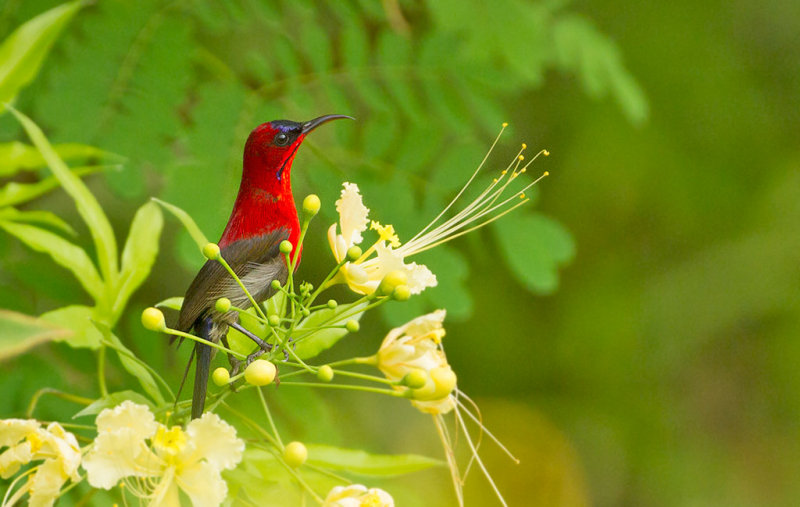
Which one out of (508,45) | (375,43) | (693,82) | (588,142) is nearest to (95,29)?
(375,43)

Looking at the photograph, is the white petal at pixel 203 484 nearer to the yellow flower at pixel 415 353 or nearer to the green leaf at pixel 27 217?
the yellow flower at pixel 415 353

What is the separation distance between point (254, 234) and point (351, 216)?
0.07m

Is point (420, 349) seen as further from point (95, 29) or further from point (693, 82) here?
point (693, 82)

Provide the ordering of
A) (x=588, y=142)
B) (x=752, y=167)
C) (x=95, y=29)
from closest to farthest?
1. (x=95, y=29)
2. (x=588, y=142)
3. (x=752, y=167)

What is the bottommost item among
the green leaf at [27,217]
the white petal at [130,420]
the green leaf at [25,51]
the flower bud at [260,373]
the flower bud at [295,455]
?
the flower bud at [295,455]

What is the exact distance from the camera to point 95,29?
1.06m

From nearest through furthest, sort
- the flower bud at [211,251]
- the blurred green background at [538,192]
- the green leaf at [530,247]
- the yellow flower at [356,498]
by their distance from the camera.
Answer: the flower bud at [211,251]
the yellow flower at [356,498]
the blurred green background at [538,192]
the green leaf at [530,247]

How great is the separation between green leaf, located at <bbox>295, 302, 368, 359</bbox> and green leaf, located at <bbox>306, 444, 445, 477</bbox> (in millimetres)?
160

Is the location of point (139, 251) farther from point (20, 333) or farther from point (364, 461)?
point (364, 461)

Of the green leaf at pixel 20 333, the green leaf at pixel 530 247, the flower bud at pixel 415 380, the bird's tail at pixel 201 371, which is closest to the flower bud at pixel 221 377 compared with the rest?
the bird's tail at pixel 201 371

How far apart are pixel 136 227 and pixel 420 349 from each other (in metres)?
0.30

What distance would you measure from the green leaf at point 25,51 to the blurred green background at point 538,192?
0.16m

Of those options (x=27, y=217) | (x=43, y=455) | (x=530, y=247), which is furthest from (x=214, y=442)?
(x=530, y=247)

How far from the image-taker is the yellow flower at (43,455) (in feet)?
1.63
